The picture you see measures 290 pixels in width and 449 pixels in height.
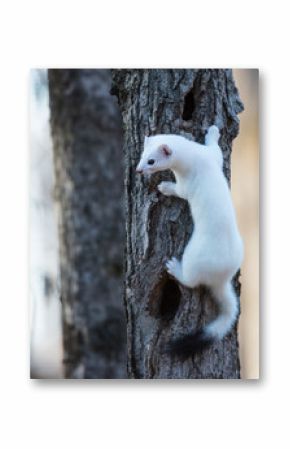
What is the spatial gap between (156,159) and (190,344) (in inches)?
20.3

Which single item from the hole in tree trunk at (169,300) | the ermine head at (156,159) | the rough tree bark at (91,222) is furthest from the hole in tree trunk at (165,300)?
the rough tree bark at (91,222)

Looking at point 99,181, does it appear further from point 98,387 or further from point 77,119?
point 98,387

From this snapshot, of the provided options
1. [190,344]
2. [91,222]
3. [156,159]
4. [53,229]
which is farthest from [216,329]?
[91,222]

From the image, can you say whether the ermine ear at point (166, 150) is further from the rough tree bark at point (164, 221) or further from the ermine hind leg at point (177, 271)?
the ermine hind leg at point (177, 271)

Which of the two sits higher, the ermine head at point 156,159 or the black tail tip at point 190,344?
the ermine head at point 156,159

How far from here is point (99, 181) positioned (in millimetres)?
3203

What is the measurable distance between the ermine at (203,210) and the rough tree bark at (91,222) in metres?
0.70

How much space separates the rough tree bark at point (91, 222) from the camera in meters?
3.00

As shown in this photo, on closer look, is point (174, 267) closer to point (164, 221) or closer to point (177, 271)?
point (177, 271)

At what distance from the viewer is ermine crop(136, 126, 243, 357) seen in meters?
2.29

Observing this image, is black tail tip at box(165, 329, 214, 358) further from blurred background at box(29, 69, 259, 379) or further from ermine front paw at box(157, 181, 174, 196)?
ermine front paw at box(157, 181, 174, 196)

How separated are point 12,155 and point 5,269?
325 millimetres

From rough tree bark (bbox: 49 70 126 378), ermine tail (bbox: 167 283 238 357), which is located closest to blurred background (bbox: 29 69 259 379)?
ermine tail (bbox: 167 283 238 357)

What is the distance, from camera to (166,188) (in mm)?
2318
